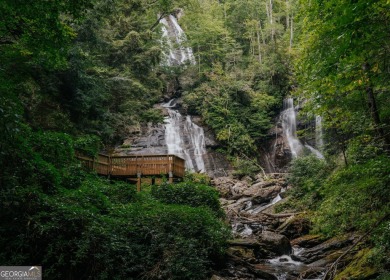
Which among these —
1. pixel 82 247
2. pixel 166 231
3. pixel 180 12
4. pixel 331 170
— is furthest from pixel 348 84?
pixel 180 12

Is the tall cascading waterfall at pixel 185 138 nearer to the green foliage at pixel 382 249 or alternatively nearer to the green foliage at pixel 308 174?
the green foliage at pixel 308 174

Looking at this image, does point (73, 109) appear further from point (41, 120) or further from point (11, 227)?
point (11, 227)

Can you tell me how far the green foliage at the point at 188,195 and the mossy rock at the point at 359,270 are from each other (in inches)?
195

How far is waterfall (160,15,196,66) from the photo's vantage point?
37125mm

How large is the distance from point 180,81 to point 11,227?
29.3 meters

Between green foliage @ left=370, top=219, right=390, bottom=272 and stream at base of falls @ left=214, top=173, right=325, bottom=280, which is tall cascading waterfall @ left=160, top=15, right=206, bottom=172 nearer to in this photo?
stream at base of falls @ left=214, top=173, right=325, bottom=280

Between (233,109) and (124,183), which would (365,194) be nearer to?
(124,183)

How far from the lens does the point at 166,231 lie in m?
7.12

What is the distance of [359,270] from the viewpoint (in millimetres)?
6500

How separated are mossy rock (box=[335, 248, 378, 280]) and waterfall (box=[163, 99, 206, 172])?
61.0ft

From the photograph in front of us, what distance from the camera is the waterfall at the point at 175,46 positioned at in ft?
122

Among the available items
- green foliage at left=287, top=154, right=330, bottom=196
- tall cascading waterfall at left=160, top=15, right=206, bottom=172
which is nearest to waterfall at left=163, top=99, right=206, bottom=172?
tall cascading waterfall at left=160, top=15, right=206, bottom=172

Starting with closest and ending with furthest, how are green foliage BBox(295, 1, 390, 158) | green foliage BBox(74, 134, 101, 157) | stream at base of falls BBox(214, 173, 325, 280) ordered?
1. green foliage BBox(295, 1, 390, 158)
2. stream at base of falls BBox(214, 173, 325, 280)
3. green foliage BBox(74, 134, 101, 157)

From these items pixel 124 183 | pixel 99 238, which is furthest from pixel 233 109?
pixel 99 238
